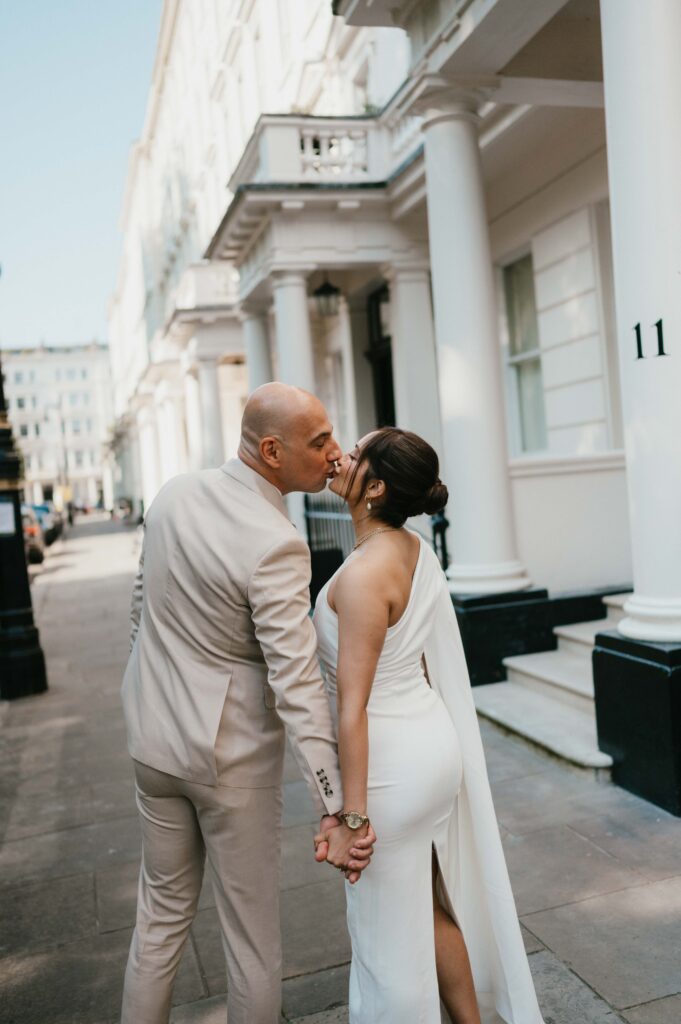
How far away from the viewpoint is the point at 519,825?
4172 mm

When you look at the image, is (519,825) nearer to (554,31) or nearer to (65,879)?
(65,879)

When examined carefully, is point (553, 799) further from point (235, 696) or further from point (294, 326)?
point (294, 326)

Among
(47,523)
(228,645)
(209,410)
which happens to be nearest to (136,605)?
(228,645)

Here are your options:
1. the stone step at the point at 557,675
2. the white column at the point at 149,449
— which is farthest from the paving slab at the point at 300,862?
the white column at the point at 149,449

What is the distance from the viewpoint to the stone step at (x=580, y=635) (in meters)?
6.24

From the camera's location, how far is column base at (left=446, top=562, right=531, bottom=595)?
6410 mm

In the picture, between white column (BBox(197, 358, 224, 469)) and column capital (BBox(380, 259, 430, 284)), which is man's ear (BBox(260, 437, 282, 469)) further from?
white column (BBox(197, 358, 224, 469))

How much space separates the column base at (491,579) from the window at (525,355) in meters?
3.55

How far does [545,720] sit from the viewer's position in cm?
541

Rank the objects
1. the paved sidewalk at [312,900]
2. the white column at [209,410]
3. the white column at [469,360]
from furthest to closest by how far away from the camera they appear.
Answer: the white column at [209,410] < the white column at [469,360] < the paved sidewalk at [312,900]

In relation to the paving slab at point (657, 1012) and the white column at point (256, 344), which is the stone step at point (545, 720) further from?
the white column at point (256, 344)

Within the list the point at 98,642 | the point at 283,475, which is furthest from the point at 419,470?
the point at 98,642

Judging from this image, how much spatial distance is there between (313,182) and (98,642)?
20.8ft

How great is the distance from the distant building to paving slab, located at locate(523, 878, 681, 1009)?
358 ft
